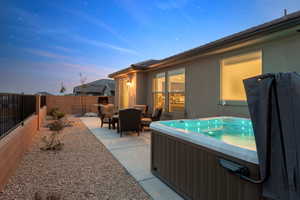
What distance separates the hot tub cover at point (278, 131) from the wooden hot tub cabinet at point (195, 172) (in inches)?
6.5

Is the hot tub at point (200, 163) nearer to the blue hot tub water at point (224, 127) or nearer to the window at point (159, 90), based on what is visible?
the blue hot tub water at point (224, 127)

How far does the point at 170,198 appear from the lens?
7.82 feet

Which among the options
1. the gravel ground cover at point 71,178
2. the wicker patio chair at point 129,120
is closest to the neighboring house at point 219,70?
the wicker patio chair at point 129,120

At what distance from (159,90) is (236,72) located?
3.77 metres

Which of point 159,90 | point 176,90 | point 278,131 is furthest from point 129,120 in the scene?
point 278,131

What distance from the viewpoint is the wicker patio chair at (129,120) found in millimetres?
5977

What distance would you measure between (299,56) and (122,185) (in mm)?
4582

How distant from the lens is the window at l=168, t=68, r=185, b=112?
696cm

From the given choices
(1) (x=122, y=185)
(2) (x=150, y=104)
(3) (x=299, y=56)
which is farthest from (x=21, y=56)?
(3) (x=299, y=56)

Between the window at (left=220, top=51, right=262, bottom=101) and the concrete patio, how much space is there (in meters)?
3.13

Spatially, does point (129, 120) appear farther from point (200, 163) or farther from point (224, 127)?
point (200, 163)

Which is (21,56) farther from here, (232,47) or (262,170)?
(262,170)

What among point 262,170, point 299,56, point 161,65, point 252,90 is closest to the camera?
point 262,170

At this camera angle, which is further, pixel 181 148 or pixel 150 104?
pixel 150 104
